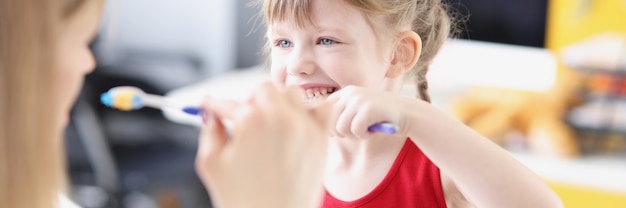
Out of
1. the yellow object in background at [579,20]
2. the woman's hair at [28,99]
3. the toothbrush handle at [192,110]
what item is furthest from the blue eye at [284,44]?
the yellow object in background at [579,20]

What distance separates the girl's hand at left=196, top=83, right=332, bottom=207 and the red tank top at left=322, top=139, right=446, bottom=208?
13.7 inches

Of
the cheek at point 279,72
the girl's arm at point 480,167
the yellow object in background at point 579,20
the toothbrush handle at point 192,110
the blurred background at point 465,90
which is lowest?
the blurred background at point 465,90

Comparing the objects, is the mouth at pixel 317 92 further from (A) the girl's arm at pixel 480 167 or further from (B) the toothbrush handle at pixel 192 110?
(B) the toothbrush handle at pixel 192 110

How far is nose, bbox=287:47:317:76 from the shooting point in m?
0.86

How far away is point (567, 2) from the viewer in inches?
83.6

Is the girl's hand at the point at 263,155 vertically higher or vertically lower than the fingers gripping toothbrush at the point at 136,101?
higher

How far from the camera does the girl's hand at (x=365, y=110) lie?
0.71m

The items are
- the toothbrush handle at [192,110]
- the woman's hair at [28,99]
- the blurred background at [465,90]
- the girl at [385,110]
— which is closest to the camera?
the woman's hair at [28,99]

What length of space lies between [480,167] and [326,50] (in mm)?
204

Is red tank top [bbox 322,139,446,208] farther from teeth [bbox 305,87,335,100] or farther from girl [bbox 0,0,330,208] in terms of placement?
girl [bbox 0,0,330,208]

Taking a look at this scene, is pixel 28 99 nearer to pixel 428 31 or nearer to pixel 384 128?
pixel 384 128

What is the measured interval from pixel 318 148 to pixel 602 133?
1.64 m

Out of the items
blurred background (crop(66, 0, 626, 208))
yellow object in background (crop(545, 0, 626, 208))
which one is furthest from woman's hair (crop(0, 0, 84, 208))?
yellow object in background (crop(545, 0, 626, 208))

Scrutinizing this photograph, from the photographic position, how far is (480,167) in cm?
77
